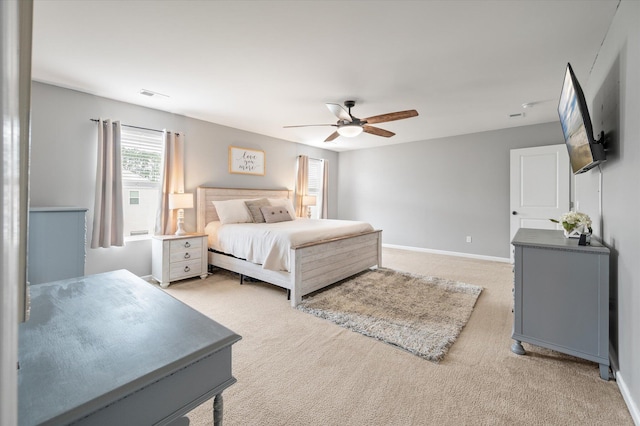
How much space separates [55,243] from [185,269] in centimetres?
141

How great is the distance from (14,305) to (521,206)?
5.80 metres

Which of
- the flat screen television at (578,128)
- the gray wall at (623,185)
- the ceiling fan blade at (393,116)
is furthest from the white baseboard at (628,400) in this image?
the ceiling fan blade at (393,116)

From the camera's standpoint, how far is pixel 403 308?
117 inches

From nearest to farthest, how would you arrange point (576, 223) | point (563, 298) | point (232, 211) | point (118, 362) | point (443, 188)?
1. point (118, 362)
2. point (563, 298)
3. point (576, 223)
4. point (232, 211)
5. point (443, 188)

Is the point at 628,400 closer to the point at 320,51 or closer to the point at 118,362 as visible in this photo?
the point at 118,362

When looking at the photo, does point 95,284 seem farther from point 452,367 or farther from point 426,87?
point 426,87

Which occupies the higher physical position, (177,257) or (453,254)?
(177,257)

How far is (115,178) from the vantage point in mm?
3604

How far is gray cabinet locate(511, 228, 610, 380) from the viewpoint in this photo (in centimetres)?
190

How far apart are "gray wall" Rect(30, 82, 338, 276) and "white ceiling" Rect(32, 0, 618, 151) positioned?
0.18 m

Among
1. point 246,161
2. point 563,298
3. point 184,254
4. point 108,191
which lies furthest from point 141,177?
point 563,298

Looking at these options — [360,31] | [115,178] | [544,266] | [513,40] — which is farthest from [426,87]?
[115,178]

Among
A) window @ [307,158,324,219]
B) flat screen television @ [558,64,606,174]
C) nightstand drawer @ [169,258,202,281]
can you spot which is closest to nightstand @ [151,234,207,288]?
nightstand drawer @ [169,258,202,281]

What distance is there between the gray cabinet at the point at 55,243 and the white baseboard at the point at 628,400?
436 centimetres
